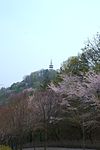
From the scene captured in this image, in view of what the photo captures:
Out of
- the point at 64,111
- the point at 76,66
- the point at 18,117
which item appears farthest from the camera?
the point at 76,66

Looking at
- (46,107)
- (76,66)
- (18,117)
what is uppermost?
(76,66)

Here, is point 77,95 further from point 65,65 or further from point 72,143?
point 65,65

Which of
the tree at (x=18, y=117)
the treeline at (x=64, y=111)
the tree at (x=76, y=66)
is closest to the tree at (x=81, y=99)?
the treeline at (x=64, y=111)

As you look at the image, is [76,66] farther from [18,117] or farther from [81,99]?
[81,99]

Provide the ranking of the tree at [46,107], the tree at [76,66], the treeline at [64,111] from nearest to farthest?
the treeline at [64,111] < the tree at [46,107] < the tree at [76,66]

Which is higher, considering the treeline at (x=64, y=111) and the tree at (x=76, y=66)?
A: the tree at (x=76, y=66)

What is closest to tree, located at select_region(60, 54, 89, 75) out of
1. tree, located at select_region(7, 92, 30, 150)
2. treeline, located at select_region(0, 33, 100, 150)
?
treeline, located at select_region(0, 33, 100, 150)

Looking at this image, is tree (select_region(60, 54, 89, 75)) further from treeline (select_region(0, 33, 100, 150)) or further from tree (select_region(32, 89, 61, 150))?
tree (select_region(32, 89, 61, 150))

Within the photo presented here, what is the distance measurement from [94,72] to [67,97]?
5.21 meters

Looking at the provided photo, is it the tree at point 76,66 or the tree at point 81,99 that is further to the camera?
the tree at point 76,66

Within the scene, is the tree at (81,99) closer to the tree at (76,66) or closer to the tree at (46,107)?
the tree at (46,107)

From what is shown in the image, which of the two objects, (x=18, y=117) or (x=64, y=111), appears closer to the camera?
(x=18, y=117)

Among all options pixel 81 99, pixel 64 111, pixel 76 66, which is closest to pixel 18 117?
pixel 64 111

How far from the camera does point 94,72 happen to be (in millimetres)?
37156
